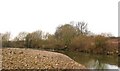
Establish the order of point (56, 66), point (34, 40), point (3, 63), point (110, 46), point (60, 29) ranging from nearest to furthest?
point (3, 63), point (56, 66), point (110, 46), point (34, 40), point (60, 29)

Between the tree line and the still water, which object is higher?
the tree line

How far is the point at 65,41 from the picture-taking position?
5656 cm

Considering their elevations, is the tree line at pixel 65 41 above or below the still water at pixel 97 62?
above

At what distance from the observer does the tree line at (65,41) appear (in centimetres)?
4862

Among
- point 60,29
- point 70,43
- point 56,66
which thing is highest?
point 60,29

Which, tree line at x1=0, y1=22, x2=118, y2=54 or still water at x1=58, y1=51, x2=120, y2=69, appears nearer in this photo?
still water at x1=58, y1=51, x2=120, y2=69

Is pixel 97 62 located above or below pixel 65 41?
below

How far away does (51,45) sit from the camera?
5478 cm

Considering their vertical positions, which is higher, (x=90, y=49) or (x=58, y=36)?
(x=58, y=36)

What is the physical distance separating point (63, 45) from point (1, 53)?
42.5 metres

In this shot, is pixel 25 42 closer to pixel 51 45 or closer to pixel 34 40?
pixel 34 40

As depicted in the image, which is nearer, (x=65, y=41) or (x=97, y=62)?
(x=97, y=62)

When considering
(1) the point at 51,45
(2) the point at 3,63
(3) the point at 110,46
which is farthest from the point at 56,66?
(1) the point at 51,45

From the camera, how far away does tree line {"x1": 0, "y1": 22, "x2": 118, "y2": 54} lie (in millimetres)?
48625
